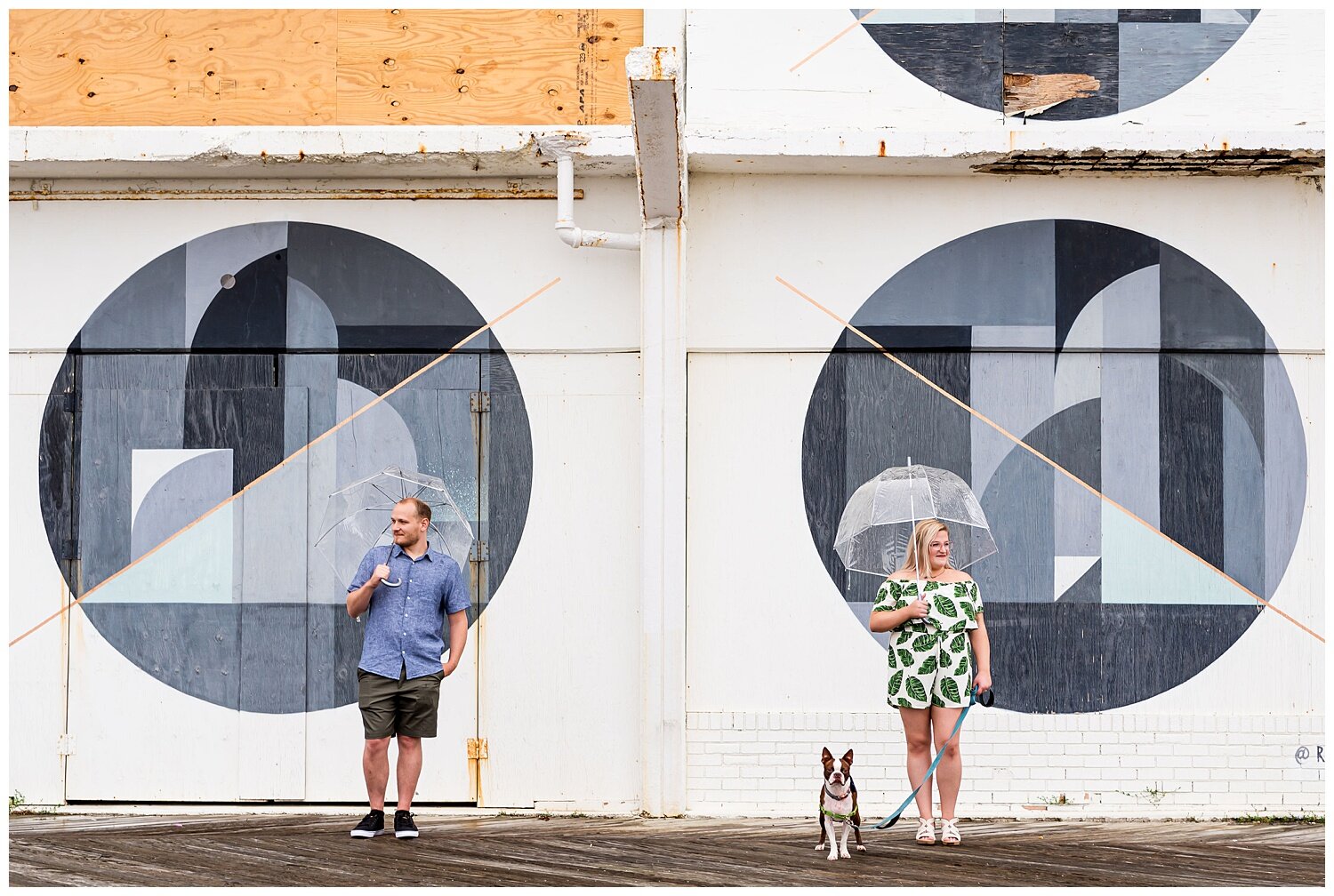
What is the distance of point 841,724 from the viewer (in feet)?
25.5

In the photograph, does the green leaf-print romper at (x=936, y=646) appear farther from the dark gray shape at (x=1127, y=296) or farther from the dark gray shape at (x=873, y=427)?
the dark gray shape at (x=1127, y=296)

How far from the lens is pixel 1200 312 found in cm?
802

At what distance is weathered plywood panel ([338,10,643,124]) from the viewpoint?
809cm

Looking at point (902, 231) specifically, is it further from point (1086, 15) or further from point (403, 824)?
point (403, 824)

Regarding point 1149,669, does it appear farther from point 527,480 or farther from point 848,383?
point 527,480

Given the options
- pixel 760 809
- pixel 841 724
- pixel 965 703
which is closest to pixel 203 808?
pixel 760 809

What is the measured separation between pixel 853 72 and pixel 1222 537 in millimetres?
3368

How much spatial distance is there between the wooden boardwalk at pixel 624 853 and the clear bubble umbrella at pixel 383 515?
55.1 inches

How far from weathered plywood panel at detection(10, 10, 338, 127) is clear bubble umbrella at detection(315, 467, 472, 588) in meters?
2.33

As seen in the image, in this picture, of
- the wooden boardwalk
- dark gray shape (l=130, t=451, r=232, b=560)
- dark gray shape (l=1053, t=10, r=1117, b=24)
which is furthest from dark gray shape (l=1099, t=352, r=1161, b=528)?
dark gray shape (l=130, t=451, r=232, b=560)

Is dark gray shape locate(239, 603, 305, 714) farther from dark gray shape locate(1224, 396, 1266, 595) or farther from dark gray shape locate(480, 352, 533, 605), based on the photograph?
dark gray shape locate(1224, 396, 1266, 595)

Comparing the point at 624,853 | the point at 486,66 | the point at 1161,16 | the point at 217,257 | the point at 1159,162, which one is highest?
the point at 1161,16

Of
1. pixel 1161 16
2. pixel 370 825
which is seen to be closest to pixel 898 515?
pixel 370 825

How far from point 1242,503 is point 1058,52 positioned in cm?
278
